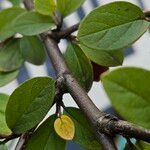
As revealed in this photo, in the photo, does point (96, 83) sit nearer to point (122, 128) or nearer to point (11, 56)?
point (11, 56)

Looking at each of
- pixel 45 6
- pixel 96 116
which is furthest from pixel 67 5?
pixel 96 116

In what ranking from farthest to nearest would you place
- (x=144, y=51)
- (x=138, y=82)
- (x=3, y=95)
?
(x=144, y=51) → (x=3, y=95) → (x=138, y=82)

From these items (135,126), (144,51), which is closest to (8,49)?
(135,126)

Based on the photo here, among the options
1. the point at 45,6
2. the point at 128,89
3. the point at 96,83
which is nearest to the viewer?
the point at 128,89

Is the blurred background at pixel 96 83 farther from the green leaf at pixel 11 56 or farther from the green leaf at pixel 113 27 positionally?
the green leaf at pixel 113 27

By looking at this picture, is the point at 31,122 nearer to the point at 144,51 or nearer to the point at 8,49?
the point at 8,49

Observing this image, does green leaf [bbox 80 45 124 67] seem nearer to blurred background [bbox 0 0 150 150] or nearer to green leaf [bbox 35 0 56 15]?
green leaf [bbox 35 0 56 15]

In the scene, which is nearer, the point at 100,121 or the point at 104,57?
the point at 100,121

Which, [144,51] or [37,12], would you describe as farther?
[144,51]
